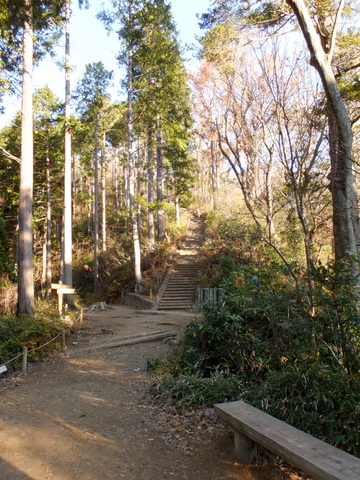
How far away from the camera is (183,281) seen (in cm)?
1892

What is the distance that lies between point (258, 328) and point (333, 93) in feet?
14.7

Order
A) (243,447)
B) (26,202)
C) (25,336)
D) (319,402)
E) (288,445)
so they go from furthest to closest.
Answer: (26,202)
(25,336)
(319,402)
(243,447)
(288,445)

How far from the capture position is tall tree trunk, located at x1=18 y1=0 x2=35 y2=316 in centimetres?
1034

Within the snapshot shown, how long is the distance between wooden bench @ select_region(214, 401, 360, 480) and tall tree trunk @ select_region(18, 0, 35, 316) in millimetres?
7943

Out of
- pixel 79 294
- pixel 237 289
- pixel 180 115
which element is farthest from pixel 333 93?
pixel 79 294

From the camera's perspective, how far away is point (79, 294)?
24938 millimetres

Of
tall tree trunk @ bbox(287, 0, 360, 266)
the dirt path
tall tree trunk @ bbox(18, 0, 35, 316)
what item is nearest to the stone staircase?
tall tree trunk @ bbox(18, 0, 35, 316)

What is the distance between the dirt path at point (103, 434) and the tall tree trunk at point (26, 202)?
11.2 ft

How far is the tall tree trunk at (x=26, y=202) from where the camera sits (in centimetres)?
1034

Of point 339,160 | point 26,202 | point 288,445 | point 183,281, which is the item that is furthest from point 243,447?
point 183,281

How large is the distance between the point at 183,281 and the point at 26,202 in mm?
10000

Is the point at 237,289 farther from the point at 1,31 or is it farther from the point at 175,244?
the point at 175,244

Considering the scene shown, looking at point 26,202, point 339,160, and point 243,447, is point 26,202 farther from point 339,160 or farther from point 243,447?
point 243,447

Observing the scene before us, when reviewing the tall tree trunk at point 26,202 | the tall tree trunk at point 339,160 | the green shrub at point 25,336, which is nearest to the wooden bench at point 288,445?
the tall tree trunk at point 339,160
